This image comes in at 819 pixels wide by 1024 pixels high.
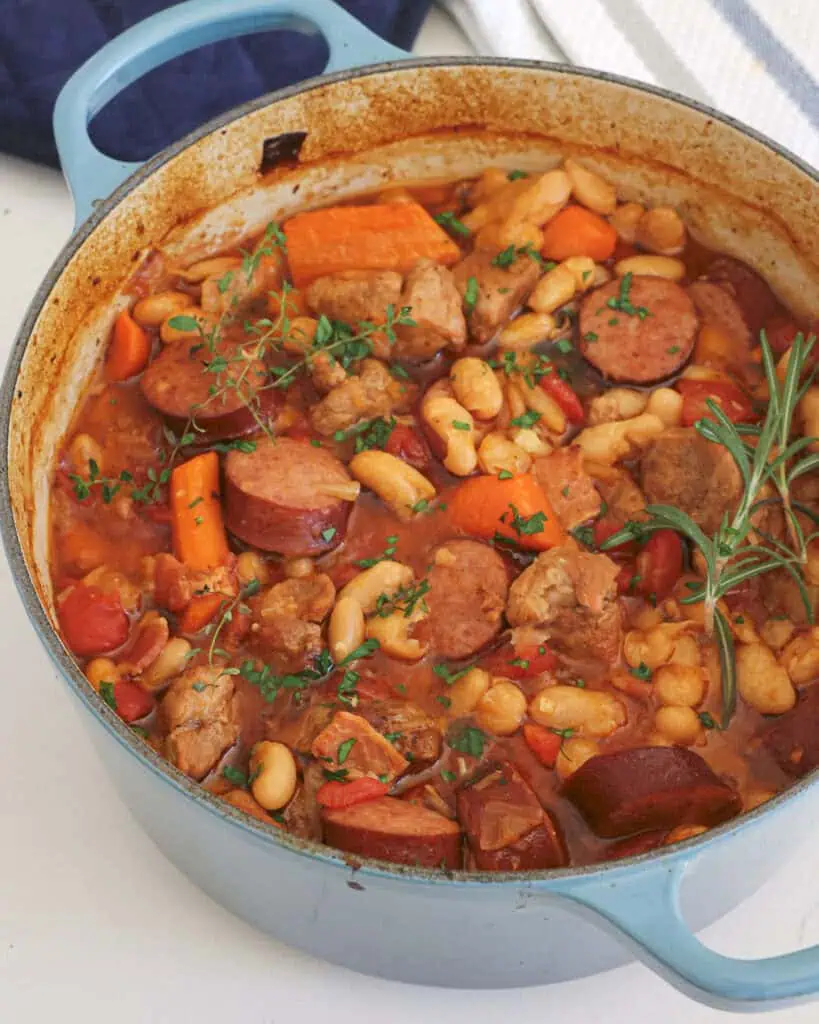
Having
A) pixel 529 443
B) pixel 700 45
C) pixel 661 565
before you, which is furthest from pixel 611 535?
pixel 700 45

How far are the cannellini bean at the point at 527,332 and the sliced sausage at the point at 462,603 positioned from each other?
480 millimetres

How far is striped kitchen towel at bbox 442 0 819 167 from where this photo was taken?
2896 millimetres

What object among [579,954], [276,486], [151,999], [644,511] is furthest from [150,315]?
[579,954]

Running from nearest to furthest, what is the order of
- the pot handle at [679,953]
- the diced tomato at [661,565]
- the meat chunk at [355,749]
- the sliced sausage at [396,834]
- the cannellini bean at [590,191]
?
the pot handle at [679,953] < the sliced sausage at [396,834] < the meat chunk at [355,749] < the diced tomato at [661,565] < the cannellini bean at [590,191]

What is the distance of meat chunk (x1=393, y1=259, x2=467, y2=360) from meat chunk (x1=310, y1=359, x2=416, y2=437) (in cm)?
8

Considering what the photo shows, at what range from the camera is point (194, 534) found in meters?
2.16

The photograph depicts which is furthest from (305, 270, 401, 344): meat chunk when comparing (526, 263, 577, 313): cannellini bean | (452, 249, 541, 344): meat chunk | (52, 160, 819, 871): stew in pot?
(526, 263, 577, 313): cannellini bean

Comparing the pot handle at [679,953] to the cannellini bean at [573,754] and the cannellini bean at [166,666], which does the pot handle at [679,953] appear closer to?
the cannellini bean at [573,754]

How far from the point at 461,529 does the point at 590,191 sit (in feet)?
2.55

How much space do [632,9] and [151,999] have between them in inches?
90.2

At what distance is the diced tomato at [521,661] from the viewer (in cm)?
208

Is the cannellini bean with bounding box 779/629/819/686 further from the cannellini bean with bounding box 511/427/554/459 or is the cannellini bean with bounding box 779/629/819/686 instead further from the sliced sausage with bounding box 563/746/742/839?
the cannellini bean with bounding box 511/427/554/459

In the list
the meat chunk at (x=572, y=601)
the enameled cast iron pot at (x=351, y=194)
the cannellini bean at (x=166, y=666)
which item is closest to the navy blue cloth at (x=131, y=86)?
the enameled cast iron pot at (x=351, y=194)

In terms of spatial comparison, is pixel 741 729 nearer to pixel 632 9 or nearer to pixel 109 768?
pixel 109 768
